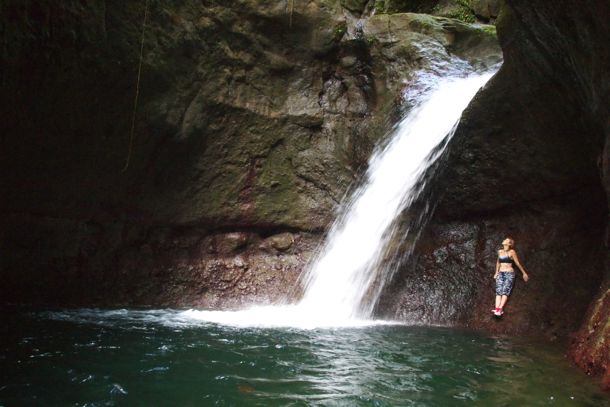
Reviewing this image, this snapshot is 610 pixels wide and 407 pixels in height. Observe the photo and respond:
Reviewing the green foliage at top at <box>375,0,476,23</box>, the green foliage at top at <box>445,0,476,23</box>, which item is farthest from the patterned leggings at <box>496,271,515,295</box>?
the green foliage at top at <box>445,0,476,23</box>

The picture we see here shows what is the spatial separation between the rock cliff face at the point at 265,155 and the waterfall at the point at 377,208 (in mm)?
363

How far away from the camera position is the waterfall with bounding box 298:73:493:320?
894 cm

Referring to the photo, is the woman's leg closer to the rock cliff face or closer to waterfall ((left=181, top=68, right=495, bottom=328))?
the rock cliff face

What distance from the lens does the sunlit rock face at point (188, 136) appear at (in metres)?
7.82

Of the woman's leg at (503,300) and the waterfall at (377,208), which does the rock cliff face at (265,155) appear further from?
the waterfall at (377,208)

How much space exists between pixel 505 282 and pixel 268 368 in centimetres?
468

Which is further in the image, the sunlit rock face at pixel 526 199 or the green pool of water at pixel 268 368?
the sunlit rock face at pixel 526 199

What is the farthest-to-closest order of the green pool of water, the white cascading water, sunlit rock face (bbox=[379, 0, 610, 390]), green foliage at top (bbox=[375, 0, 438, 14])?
green foliage at top (bbox=[375, 0, 438, 14])
the white cascading water
sunlit rock face (bbox=[379, 0, 610, 390])
the green pool of water

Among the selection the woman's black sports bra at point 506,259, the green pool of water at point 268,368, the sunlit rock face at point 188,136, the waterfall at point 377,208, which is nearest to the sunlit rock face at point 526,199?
the woman's black sports bra at point 506,259

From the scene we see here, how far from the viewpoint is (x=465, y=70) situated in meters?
10.8

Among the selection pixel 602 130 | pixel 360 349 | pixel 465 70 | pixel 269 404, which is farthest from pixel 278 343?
pixel 465 70

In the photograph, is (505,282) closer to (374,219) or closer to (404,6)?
(374,219)

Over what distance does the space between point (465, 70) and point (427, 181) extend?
331 centimetres

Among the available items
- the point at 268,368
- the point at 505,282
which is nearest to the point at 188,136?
the point at 268,368
